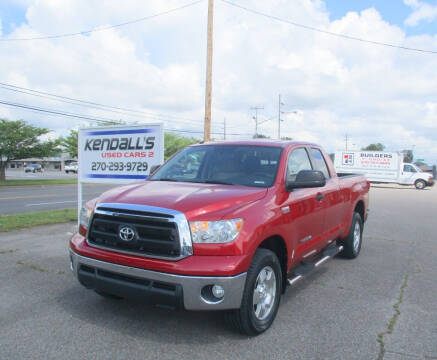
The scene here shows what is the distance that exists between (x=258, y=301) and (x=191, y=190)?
48.4 inches

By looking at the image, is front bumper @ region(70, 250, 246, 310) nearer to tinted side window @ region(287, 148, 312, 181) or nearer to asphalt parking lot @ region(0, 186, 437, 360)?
asphalt parking lot @ region(0, 186, 437, 360)

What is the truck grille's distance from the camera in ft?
10.5

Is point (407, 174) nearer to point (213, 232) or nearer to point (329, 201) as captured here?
point (329, 201)

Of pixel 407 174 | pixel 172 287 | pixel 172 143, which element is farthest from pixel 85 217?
pixel 172 143

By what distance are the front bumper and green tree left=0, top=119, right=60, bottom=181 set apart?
31.8 m

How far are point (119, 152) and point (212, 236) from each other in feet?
18.8

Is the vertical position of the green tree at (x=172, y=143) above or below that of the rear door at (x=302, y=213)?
above

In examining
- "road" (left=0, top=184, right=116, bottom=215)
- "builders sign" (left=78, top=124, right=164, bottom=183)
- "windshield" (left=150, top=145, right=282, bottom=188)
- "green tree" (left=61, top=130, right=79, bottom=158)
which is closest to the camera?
"windshield" (left=150, top=145, right=282, bottom=188)

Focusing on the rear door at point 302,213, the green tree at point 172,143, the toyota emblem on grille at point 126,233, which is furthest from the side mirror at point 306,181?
the green tree at point 172,143

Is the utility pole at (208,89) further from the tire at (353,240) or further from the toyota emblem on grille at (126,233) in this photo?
the toyota emblem on grille at (126,233)

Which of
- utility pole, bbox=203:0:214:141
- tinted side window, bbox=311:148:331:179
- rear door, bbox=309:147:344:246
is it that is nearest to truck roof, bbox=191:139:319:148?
tinted side window, bbox=311:148:331:179

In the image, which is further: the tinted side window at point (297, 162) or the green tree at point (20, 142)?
the green tree at point (20, 142)

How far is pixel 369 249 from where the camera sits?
7.41 metres

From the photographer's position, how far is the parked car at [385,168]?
30.8m
